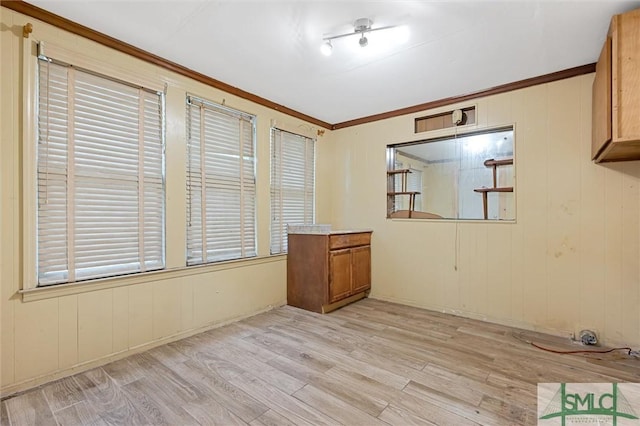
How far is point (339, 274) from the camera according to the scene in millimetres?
3641

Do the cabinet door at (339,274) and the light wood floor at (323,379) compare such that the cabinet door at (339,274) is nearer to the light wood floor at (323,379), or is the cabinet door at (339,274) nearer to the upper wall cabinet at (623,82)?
the light wood floor at (323,379)

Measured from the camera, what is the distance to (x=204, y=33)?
7.48 ft

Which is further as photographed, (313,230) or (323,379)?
(313,230)

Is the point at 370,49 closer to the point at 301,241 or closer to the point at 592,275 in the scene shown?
the point at 301,241

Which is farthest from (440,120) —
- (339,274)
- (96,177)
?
(96,177)

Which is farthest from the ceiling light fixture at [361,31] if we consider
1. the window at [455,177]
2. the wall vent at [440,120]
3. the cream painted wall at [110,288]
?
the window at [455,177]

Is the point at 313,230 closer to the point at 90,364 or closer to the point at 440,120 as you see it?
the point at 440,120

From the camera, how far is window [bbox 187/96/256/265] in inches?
116

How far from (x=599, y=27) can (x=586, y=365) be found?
2.51 meters

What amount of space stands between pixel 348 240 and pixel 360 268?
1.57ft

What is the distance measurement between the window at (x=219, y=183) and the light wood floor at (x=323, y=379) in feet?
2.85

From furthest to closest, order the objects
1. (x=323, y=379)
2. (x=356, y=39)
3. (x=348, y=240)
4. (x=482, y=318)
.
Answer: (x=348, y=240), (x=482, y=318), (x=356, y=39), (x=323, y=379)

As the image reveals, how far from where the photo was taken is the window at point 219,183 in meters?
2.95
